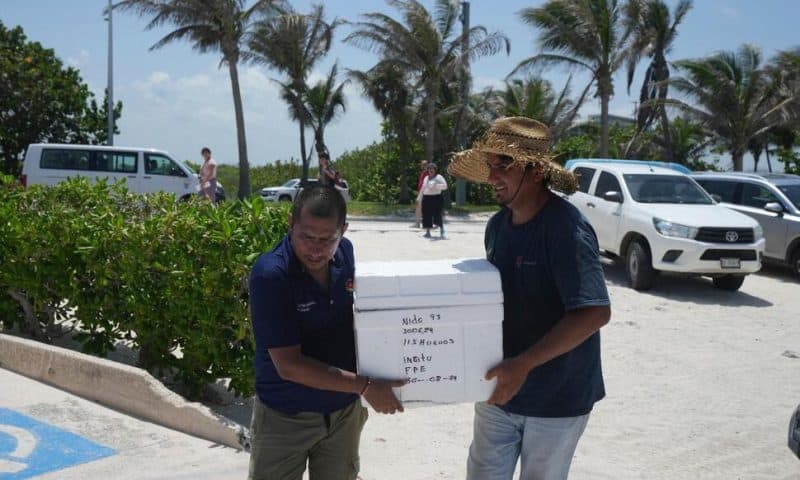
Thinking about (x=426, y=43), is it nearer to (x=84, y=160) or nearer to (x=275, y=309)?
(x=84, y=160)

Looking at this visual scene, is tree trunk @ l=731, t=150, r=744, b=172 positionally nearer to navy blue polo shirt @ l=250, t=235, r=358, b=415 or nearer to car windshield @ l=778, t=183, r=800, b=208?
car windshield @ l=778, t=183, r=800, b=208

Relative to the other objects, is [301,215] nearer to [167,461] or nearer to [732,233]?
[167,461]

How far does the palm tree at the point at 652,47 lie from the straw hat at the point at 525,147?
1049 inches

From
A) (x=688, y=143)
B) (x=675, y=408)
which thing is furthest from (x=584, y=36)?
(x=675, y=408)

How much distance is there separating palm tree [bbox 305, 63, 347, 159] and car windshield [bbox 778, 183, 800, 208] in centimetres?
2455

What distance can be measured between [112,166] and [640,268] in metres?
15.6

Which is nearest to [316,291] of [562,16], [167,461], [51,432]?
[167,461]

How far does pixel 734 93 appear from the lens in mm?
30594

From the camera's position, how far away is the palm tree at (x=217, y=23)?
27609mm

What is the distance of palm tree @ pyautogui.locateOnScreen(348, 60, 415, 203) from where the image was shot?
3011cm

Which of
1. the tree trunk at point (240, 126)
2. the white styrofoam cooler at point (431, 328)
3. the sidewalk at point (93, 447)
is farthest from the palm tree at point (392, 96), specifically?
the white styrofoam cooler at point (431, 328)

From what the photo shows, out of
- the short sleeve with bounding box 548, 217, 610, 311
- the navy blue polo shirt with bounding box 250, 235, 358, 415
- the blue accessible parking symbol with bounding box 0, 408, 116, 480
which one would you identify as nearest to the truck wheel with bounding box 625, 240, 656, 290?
the blue accessible parking symbol with bounding box 0, 408, 116, 480

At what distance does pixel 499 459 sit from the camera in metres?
2.73

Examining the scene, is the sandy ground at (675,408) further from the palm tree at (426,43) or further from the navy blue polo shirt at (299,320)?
the palm tree at (426,43)
